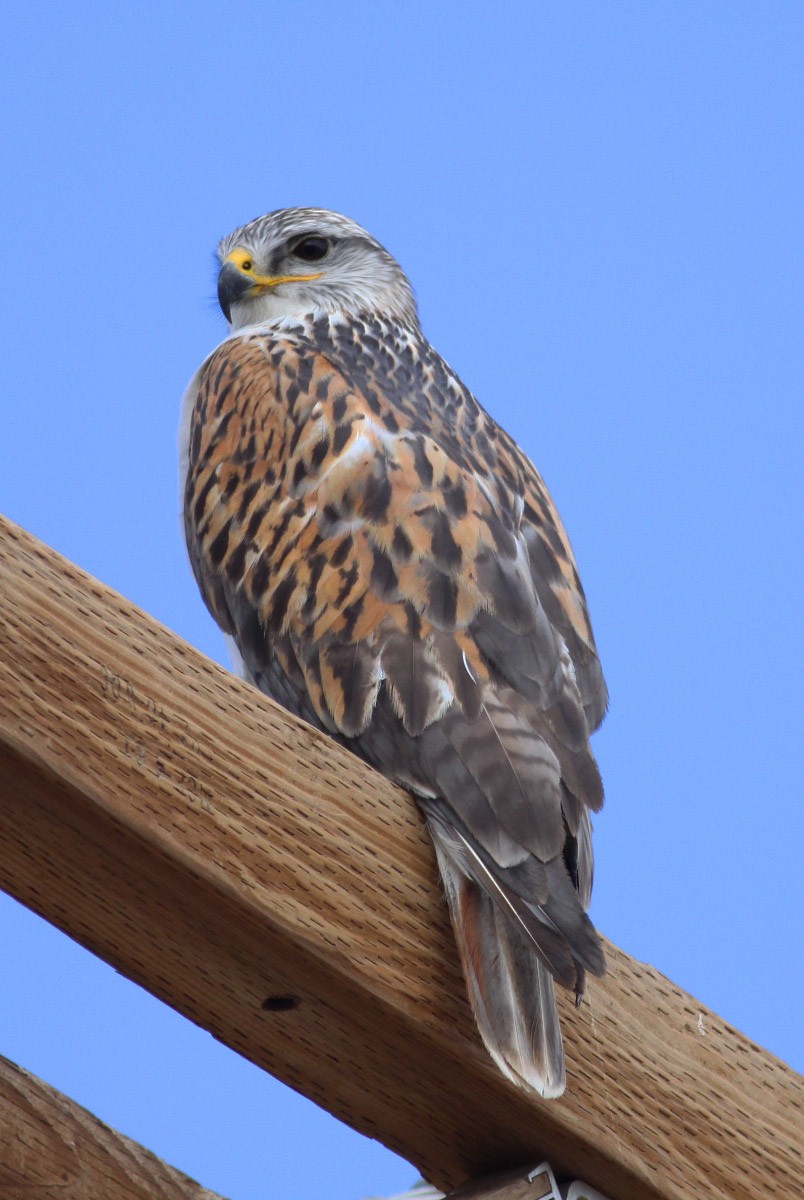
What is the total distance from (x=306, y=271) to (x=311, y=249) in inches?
3.9

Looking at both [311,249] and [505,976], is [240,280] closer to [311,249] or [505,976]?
[311,249]

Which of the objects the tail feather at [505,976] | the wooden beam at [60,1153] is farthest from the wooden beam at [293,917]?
the wooden beam at [60,1153]

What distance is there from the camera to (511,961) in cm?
199

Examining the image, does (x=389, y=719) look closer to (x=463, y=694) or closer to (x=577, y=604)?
(x=463, y=694)

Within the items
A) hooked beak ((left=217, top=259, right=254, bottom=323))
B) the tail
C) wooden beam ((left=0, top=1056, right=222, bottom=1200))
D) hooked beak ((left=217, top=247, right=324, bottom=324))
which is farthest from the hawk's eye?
wooden beam ((left=0, top=1056, right=222, bottom=1200))

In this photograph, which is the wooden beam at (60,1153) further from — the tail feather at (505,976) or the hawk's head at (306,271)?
the hawk's head at (306,271)

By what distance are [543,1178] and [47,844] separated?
0.77 meters

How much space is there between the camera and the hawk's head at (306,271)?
4305mm

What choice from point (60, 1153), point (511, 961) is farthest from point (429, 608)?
point (60, 1153)

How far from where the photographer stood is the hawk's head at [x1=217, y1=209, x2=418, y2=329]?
4305 millimetres

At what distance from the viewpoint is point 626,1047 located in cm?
210

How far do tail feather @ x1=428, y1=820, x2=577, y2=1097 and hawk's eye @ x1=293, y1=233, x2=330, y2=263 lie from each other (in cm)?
271

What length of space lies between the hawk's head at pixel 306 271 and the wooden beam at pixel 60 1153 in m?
2.56

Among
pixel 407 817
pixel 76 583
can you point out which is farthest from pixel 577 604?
pixel 76 583
